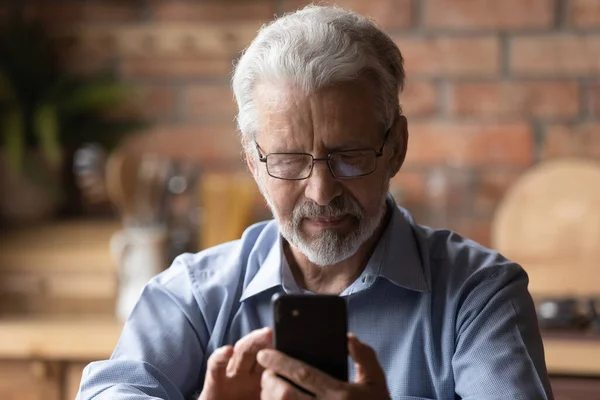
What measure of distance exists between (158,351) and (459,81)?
4.88 ft

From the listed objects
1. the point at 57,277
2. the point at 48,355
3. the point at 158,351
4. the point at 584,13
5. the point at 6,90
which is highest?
the point at 584,13

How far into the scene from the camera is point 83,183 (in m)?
2.69

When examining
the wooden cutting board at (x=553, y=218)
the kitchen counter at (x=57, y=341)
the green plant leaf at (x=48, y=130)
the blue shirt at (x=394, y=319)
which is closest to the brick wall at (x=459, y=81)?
the wooden cutting board at (x=553, y=218)

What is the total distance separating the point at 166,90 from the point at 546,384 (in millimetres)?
1741

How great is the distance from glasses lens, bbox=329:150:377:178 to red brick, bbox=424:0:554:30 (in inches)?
54.8

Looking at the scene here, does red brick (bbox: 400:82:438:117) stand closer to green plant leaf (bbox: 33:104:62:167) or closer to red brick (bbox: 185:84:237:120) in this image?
red brick (bbox: 185:84:237:120)

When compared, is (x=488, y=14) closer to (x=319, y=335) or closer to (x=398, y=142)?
(x=398, y=142)

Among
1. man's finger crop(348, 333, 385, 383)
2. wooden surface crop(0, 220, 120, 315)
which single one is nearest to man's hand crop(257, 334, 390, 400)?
man's finger crop(348, 333, 385, 383)

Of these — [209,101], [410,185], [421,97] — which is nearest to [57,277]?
[209,101]

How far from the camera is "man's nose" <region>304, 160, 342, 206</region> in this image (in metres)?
1.25

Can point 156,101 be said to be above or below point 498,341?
above

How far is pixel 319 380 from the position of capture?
1.09 metres

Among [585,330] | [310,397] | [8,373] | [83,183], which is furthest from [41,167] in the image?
[310,397]

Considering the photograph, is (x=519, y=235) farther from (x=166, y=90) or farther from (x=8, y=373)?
(x=8, y=373)
